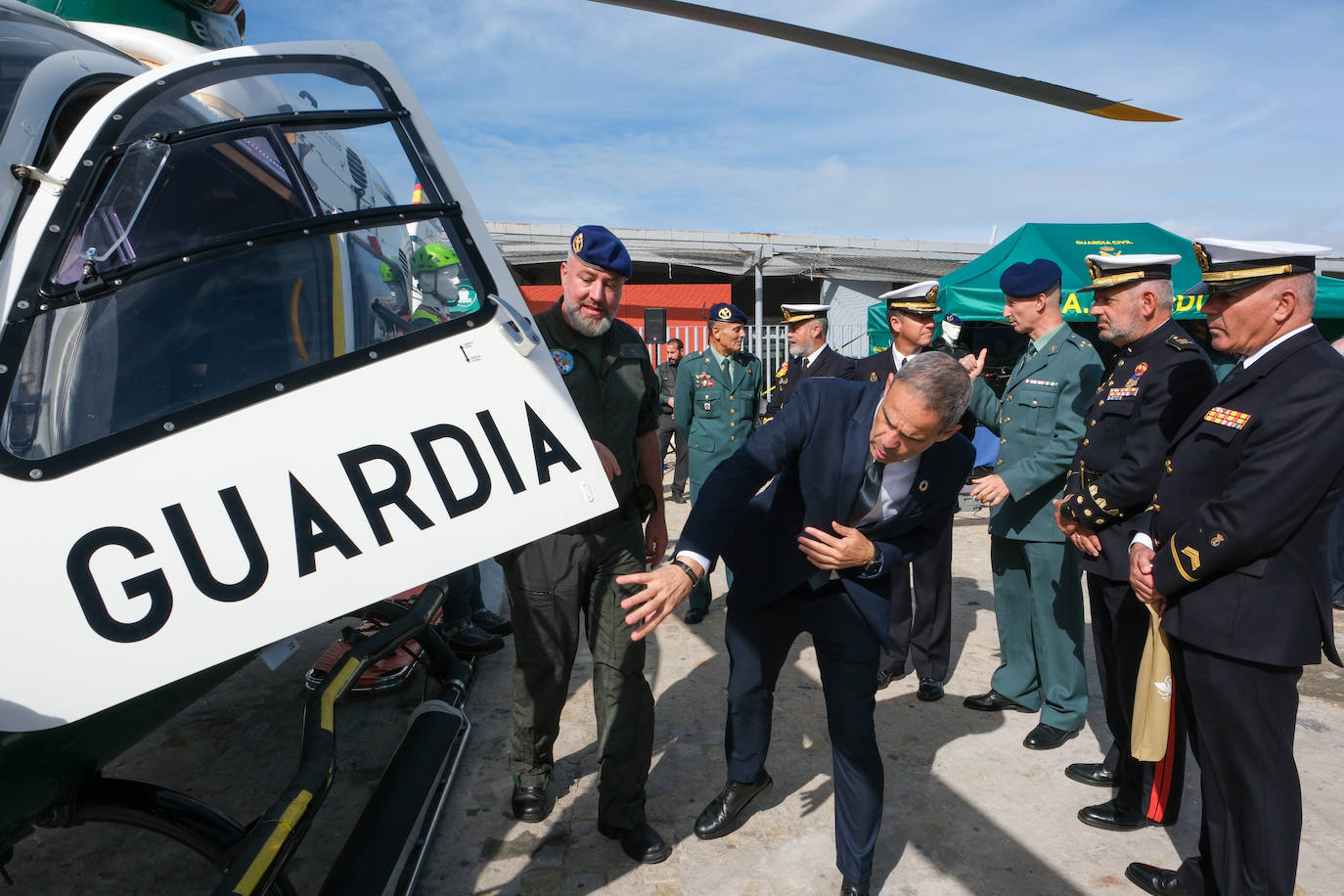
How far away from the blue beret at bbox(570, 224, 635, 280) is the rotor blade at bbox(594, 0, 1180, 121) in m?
0.70

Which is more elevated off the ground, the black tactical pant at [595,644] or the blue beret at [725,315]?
the blue beret at [725,315]

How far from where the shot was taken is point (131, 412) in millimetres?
1528

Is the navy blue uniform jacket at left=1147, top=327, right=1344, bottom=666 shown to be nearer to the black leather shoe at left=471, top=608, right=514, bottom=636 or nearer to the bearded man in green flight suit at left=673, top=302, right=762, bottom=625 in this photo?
the black leather shoe at left=471, top=608, right=514, bottom=636

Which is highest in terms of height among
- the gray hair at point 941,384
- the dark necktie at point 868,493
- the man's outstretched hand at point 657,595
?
the gray hair at point 941,384

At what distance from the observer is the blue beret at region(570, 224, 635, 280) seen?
262cm

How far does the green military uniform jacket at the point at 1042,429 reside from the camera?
130 inches

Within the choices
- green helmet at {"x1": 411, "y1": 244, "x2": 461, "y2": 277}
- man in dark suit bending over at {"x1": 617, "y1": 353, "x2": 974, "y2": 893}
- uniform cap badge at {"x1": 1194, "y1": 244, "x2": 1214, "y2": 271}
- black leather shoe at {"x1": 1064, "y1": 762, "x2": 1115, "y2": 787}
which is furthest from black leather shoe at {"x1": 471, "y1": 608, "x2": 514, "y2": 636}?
uniform cap badge at {"x1": 1194, "y1": 244, "x2": 1214, "y2": 271}

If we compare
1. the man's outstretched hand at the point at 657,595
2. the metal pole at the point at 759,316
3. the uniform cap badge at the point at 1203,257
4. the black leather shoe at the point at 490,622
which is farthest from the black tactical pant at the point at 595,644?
the metal pole at the point at 759,316

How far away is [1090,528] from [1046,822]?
1.07 meters

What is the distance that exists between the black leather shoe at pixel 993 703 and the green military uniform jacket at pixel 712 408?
2.32 metres

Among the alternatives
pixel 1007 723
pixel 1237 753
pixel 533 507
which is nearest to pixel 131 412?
pixel 533 507

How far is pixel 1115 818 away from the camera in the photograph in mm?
2721

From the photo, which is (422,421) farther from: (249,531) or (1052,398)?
(1052,398)

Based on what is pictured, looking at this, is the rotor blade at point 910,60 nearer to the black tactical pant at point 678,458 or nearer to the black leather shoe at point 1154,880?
the black leather shoe at point 1154,880
